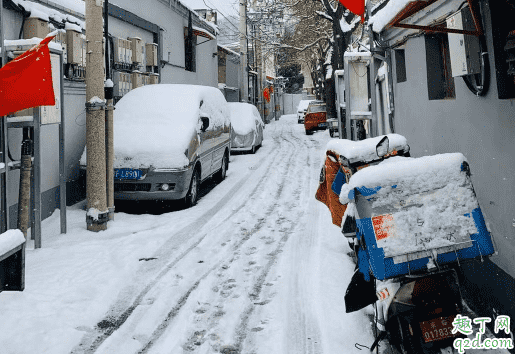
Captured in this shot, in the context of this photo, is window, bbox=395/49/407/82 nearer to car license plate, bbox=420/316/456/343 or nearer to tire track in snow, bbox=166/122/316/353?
tire track in snow, bbox=166/122/316/353

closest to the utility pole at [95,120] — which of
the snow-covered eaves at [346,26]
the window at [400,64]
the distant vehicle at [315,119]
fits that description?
the window at [400,64]

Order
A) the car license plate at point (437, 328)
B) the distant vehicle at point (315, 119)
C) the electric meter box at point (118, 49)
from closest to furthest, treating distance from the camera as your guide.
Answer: the car license plate at point (437, 328), the electric meter box at point (118, 49), the distant vehicle at point (315, 119)

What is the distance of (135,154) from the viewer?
8688 mm

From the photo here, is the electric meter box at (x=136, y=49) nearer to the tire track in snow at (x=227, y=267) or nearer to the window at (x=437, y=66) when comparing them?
the tire track in snow at (x=227, y=267)

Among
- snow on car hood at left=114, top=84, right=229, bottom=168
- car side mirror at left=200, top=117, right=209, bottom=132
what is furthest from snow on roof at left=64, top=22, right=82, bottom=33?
car side mirror at left=200, top=117, right=209, bottom=132

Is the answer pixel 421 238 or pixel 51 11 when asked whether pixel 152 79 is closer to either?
pixel 51 11

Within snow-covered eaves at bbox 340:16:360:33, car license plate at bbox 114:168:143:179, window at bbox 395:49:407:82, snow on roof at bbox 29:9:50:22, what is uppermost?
snow-covered eaves at bbox 340:16:360:33

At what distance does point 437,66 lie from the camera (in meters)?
6.59

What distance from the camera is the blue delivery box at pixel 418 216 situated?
10.6 ft

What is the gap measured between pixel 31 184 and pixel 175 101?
3.87 meters

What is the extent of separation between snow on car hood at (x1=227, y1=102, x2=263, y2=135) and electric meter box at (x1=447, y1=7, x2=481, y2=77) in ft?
44.5

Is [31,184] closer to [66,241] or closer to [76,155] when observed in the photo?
[66,241]

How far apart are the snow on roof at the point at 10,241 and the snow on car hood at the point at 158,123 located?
19.0ft

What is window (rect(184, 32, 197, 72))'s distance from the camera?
20.1m
